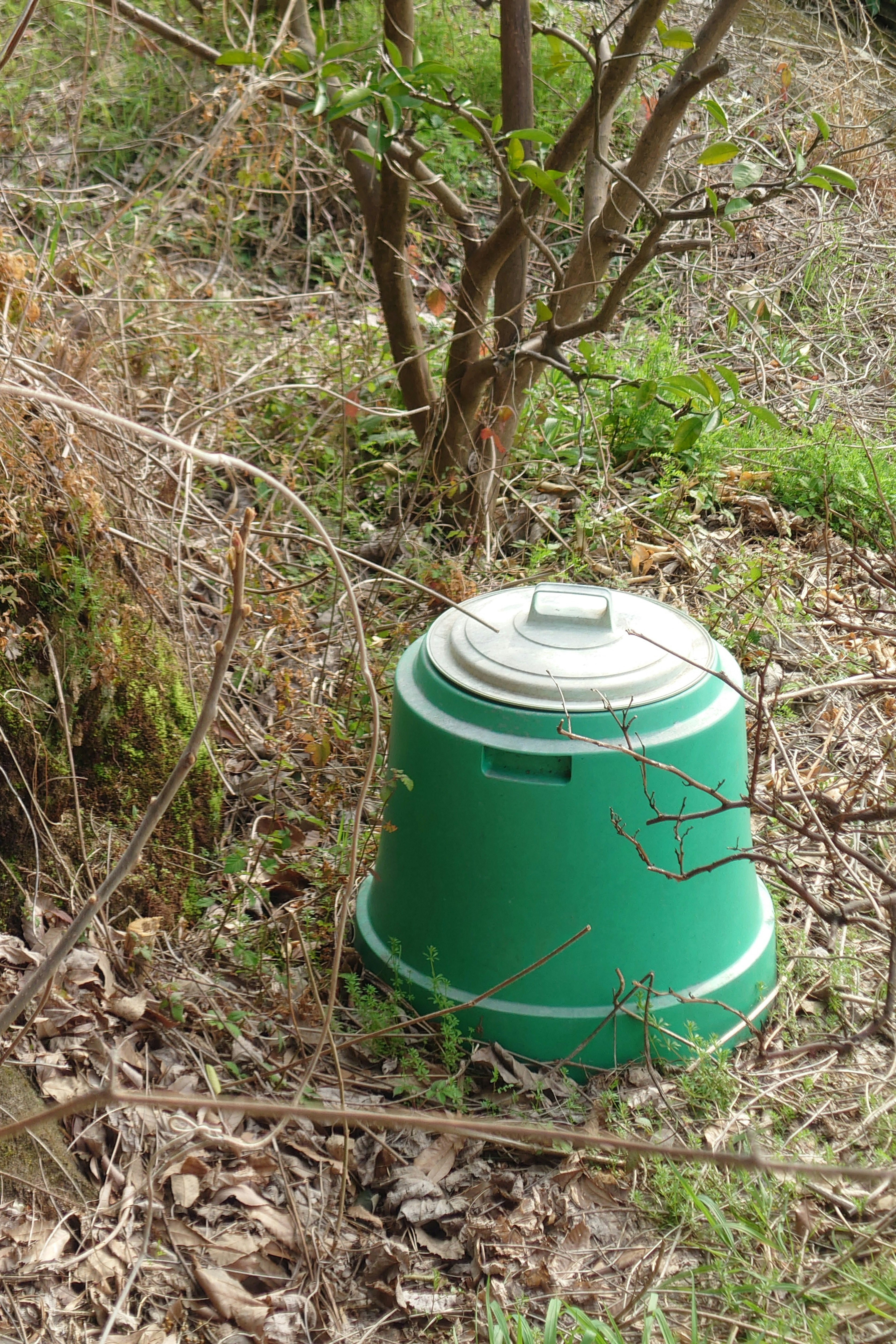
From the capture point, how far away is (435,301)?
3.20 m

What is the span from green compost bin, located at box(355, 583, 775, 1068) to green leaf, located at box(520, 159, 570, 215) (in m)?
0.95

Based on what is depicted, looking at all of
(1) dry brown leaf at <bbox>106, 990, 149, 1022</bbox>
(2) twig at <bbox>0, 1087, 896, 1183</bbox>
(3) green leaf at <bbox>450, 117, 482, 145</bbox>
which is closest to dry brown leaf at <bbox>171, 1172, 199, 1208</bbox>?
(1) dry brown leaf at <bbox>106, 990, 149, 1022</bbox>

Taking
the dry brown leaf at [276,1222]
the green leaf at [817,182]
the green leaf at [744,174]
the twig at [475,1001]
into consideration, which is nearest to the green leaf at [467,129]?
the green leaf at [744,174]

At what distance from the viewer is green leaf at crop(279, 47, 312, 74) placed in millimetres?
2363

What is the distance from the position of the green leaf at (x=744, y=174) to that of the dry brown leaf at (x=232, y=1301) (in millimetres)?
2047

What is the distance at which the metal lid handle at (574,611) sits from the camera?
1960mm

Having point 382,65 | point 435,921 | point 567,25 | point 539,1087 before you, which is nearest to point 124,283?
point 382,65

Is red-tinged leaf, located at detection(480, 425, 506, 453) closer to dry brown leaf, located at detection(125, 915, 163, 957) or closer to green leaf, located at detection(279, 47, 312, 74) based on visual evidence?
green leaf, located at detection(279, 47, 312, 74)

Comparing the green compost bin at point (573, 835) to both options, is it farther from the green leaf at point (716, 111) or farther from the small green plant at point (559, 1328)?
the green leaf at point (716, 111)

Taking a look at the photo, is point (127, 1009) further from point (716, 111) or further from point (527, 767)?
point (716, 111)

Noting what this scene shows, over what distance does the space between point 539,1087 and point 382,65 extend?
2.10 meters

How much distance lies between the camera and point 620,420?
367cm

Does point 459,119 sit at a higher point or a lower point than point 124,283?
higher

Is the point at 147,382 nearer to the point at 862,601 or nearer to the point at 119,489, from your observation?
the point at 119,489
